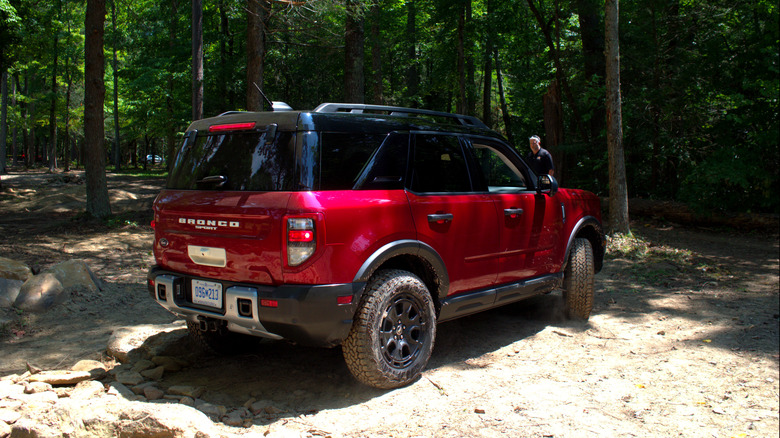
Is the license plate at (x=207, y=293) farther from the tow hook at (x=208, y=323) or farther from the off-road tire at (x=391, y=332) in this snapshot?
the off-road tire at (x=391, y=332)

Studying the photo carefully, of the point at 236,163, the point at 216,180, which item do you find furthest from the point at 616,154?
the point at 216,180

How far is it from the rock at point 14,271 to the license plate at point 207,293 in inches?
152

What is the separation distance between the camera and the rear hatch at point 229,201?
3.63m

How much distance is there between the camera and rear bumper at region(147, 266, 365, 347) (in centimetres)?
352

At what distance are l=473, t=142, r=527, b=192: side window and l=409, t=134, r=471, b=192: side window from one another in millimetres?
319

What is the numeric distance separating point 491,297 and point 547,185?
4.05 ft

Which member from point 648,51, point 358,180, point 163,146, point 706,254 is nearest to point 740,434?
point 358,180

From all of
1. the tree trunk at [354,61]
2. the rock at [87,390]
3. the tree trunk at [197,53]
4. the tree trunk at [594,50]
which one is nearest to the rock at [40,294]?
the rock at [87,390]

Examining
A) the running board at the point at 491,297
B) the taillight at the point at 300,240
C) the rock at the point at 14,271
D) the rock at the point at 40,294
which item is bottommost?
the rock at the point at 40,294

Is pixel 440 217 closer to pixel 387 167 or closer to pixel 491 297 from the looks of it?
pixel 387 167

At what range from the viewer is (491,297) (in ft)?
15.6

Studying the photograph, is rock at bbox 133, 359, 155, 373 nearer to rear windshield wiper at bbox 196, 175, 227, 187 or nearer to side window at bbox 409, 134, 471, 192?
rear windshield wiper at bbox 196, 175, 227, 187

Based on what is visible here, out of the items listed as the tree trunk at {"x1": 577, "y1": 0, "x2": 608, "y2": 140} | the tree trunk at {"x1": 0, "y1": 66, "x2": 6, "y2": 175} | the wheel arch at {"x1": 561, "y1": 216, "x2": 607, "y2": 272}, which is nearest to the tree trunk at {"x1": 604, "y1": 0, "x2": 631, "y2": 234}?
the tree trunk at {"x1": 577, "y1": 0, "x2": 608, "y2": 140}

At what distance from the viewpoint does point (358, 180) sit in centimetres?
392
